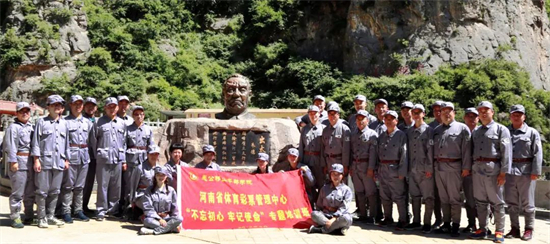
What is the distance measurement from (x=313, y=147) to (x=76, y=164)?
3.24m

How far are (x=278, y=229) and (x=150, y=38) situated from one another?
2286 centimetres

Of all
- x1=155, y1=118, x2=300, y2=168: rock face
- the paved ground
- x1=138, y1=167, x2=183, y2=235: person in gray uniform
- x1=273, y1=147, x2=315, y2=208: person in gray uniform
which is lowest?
the paved ground

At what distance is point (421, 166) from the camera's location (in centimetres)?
614

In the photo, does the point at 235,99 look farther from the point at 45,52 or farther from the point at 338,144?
the point at 45,52

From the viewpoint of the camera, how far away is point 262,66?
27469 millimetres

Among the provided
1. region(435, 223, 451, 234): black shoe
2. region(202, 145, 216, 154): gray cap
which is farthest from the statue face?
region(435, 223, 451, 234): black shoe

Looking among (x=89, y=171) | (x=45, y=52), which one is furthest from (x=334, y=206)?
(x=45, y=52)

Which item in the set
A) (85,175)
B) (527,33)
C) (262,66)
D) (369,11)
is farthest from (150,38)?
(85,175)

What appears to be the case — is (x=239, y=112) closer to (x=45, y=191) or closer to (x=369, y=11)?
(x=45, y=191)

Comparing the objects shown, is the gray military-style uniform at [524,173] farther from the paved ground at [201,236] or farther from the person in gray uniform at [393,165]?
the person in gray uniform at [393,165]

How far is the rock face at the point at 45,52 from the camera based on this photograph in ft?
75.3

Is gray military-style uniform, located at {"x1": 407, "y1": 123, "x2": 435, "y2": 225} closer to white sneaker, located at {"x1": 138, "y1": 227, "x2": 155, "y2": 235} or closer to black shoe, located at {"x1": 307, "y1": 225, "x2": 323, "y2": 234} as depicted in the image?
black shoe, located at {"x1": 307, "y1": 225, "x2": 323, "y2": 234}

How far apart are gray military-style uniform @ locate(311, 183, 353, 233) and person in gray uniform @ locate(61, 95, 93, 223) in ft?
10.3

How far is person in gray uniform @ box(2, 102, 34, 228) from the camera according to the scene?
5777 mm
